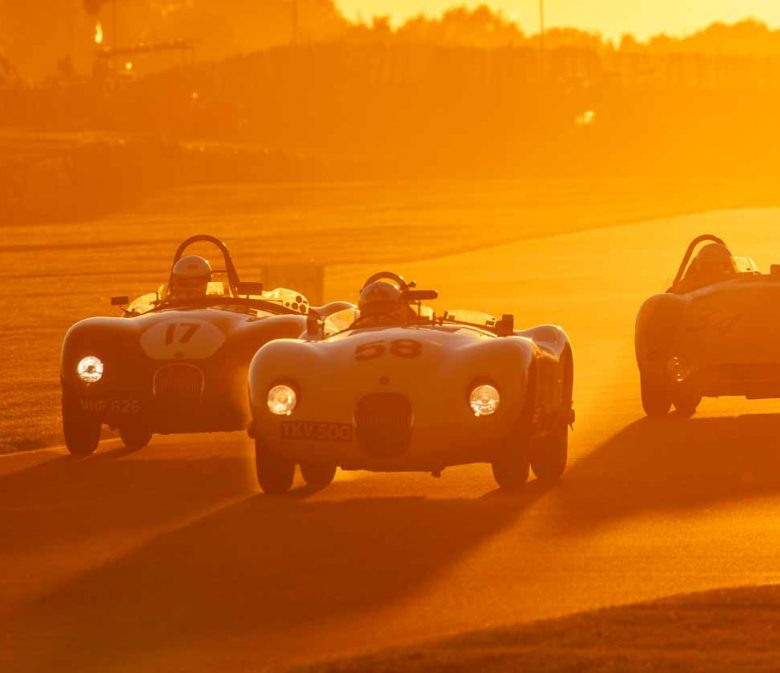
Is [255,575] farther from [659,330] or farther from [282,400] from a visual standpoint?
[659,330]

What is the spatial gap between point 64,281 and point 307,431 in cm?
3086

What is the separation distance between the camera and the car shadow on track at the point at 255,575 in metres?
9.68

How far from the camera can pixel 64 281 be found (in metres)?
44.0

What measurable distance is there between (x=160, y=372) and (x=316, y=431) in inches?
115

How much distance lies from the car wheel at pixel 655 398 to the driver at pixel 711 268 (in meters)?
0.93

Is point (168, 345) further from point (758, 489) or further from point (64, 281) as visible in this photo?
point (64, 281)

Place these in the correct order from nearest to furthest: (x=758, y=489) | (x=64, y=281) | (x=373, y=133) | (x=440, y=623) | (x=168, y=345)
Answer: (x=440, y=623) < (x=758, y=489) < (x=168, y=345) < (x=64, y=281) < (x=373, y=133)

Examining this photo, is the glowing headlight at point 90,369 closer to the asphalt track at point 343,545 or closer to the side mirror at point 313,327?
the asphalt track at point 343,545

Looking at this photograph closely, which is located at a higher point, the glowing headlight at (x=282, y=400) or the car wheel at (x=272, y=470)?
the glowing headlight at (x=282, y=400)

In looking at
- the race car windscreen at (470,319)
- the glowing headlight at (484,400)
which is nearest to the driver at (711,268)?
the race car windscreen at (470,319)

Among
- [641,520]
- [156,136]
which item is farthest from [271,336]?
[156,136]

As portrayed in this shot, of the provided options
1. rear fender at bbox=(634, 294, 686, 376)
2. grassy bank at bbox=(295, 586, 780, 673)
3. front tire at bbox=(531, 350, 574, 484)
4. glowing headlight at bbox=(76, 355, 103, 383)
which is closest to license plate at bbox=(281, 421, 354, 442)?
front tire at bbox=(531, 350, 574, 484)

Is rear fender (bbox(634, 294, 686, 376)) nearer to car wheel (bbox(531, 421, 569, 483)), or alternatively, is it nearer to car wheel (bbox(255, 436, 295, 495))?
car wheel (bbox(531, 421, 569, 483))

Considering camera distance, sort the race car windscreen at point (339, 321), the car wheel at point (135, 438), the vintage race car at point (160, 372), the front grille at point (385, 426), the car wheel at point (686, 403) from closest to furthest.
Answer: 1. the front grille at point (385, 426)
2. the race car windscreen at point (339, 321)
3. the vintage race car at point (160, 372)
4. the car wheel at point (135, 438)
5. the car wheel at point (686, 403)
